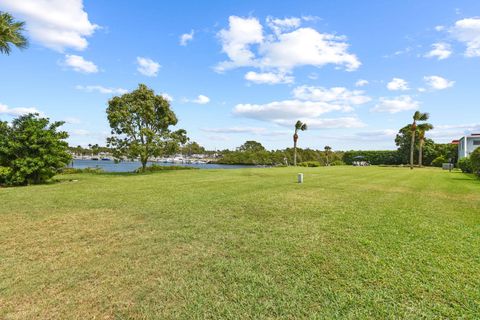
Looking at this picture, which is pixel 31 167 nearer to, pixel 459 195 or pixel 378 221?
pixel 378 221

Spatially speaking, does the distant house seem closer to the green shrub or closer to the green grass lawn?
the green grass lawn

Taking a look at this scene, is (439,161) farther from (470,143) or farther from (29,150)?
(29,150)

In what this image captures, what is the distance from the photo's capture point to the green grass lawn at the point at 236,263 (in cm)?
277

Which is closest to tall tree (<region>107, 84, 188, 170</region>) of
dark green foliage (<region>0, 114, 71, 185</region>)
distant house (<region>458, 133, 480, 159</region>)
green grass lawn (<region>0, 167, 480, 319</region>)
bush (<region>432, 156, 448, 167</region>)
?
dark green foliage (<region>0, 114, 71, 185</region>)

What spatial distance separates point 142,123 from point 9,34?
16313 millimetres

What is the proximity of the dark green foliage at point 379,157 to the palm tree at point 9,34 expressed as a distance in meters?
56.5

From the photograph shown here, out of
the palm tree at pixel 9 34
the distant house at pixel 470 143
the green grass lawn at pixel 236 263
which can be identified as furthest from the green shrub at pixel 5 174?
the distant house at pixel 470 143

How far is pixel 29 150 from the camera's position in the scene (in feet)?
41.9

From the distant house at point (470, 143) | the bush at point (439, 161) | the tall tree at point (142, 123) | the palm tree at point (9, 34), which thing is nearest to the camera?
the palm tree at point (9, 34)

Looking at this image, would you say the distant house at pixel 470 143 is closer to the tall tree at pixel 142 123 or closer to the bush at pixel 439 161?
the bush at pixel 439 161

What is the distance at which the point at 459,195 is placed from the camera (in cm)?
1039

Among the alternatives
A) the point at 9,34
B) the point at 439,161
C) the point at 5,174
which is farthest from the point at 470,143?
the point at 5,174

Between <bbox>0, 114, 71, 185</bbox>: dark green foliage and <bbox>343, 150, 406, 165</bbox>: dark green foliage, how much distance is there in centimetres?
5375

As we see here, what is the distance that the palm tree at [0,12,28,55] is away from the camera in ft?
18.2
